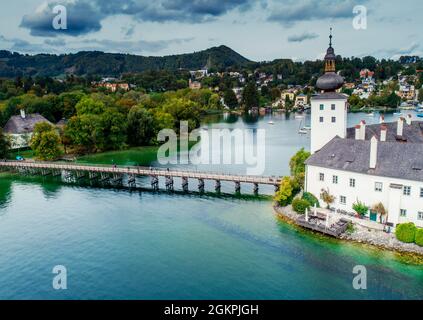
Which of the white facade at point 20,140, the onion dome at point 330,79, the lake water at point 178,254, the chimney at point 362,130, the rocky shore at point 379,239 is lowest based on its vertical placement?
the lake water at point 178,254

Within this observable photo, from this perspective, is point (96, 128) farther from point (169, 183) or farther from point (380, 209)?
point (380, 209)

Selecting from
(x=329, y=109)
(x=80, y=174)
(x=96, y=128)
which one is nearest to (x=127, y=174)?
(x=80, y=174)

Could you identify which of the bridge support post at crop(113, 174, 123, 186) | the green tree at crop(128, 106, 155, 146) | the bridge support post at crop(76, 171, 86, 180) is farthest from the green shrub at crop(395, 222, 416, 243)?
the green tree at crop(128, 106, 155, 146)

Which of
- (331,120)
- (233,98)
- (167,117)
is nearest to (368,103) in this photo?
(233,98)

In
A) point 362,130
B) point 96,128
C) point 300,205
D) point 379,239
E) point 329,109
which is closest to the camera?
point 379,239

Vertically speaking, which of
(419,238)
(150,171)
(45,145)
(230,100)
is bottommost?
(419,238)

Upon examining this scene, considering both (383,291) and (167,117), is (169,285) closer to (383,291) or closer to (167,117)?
(383,291)

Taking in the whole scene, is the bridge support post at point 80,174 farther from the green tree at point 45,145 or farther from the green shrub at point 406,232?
the green shrub at point 406,232

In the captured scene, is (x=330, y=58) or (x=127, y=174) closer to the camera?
(x=330, y=58)

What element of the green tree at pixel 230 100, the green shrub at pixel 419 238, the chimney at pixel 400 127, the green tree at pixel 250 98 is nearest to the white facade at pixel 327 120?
the chimney at pixel 400 127
